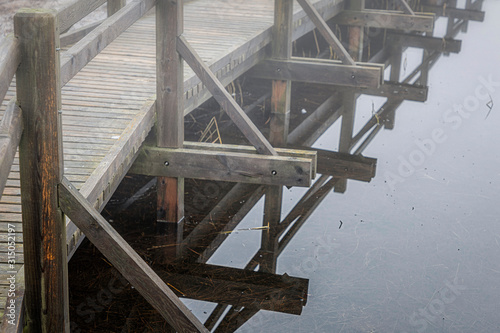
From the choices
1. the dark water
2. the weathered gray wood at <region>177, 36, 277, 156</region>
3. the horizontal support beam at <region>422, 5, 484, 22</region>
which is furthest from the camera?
the horizontal support beam at <region>422, 5, 484, 22</region>

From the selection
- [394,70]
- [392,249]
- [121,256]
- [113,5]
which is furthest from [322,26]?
[121,256]

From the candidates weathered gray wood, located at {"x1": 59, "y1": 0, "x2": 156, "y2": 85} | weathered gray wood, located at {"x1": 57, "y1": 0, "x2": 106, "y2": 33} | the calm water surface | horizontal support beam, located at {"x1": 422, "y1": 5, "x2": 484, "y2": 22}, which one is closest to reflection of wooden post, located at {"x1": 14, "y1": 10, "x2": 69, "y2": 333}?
weathered gray wood, located at {"x1": 59, "y1": 0, "x2": 156, "y2": 85}

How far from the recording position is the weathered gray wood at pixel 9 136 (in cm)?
188

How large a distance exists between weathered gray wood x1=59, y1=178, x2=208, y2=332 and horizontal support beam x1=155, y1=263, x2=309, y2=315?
0.98 metres

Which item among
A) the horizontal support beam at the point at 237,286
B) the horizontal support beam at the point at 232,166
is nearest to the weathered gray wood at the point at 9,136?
the horizontal support beam at the point at 237,286

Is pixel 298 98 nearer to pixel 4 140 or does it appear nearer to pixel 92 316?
pixel 92 316

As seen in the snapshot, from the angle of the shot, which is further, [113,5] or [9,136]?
[113,5]

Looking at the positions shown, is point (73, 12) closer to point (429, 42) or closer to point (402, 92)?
point (402, 92)

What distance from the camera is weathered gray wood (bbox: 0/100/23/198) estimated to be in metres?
1.88

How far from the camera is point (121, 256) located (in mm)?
2416

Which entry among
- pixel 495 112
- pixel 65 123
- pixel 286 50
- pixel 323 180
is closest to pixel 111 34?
pixel 65 123

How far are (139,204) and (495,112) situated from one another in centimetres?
412

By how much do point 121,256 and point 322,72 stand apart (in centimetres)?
392

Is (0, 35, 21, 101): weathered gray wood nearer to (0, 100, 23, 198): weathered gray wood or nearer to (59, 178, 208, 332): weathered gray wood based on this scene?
(0, 100, 23, 198): weathered gray wood
